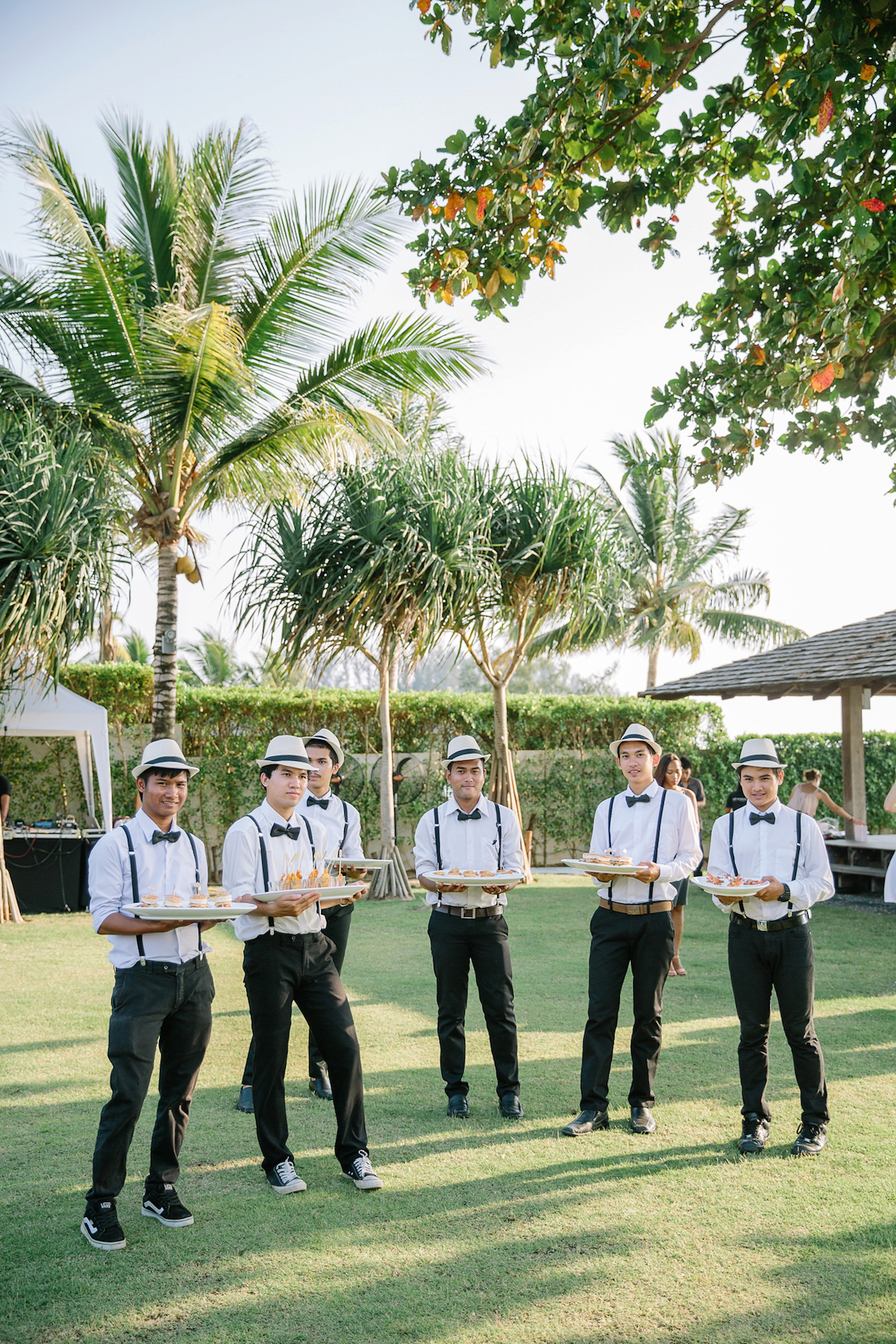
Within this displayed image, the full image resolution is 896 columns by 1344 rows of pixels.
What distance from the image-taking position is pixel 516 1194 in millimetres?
4547

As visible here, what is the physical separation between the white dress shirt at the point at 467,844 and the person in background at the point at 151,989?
5.71 ft

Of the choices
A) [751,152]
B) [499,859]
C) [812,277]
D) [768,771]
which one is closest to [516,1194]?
[499,859]

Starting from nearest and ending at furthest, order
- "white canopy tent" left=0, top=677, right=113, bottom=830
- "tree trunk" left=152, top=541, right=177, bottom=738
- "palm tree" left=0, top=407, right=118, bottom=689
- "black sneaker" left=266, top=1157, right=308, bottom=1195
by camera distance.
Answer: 1. "black sneaker" left=266, top=1157, right=308, bottom=1195
2. "palm tree" left=0, top=407, right=118, bottom=689
3. "tree trunk" left=152, top=541, right=177, bottom=738
4. "white canopy tent" left=0, top=677, right=113, bottom=830

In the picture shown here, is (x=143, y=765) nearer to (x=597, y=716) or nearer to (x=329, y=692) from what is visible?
(x=329, y=692)

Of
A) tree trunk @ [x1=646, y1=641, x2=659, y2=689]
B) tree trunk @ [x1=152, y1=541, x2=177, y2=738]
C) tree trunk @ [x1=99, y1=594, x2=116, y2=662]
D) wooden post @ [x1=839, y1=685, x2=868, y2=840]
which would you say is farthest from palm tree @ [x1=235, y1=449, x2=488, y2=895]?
tree trunk @ [x1=646, y1=641, x2=659, y2=689]

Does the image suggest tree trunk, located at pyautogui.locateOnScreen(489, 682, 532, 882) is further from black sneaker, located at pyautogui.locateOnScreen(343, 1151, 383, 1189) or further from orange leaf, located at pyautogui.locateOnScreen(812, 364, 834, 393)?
orange leaf, located at pyautogui.locateOnScreen(812, 364, 834, 393)

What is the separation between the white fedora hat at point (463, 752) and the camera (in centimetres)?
592

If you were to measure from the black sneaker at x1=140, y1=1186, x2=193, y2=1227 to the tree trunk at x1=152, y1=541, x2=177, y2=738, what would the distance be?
A: 8.97 meters

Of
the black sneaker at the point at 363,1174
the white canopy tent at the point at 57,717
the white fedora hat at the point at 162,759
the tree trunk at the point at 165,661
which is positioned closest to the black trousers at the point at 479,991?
the black sneaker at the point at 363,1174

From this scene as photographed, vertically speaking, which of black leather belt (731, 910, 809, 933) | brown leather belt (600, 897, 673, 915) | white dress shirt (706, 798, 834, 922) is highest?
white dress shirt (706, 798, 834, 922)

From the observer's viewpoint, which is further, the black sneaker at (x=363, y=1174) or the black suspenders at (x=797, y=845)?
the black suspenders at (x=797, y=845)

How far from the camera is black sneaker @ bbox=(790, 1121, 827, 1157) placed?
16.4ft

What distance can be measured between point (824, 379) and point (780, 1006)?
3006mm

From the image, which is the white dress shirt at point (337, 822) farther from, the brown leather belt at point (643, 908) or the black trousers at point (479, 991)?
the brown leather belt at point (643, 908)
